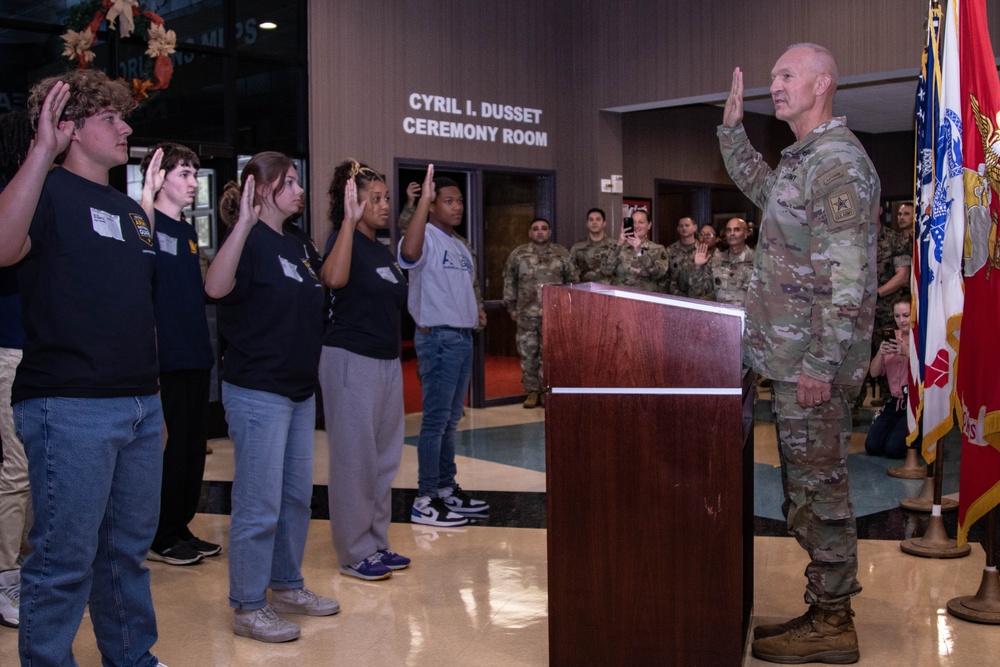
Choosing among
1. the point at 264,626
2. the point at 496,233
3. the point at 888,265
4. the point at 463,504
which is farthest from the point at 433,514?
the point at 888,265

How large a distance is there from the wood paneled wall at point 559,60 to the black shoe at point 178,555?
12.3ft

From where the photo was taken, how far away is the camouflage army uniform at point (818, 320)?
9.09 ft

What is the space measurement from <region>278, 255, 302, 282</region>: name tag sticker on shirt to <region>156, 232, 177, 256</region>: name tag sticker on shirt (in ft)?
3.31

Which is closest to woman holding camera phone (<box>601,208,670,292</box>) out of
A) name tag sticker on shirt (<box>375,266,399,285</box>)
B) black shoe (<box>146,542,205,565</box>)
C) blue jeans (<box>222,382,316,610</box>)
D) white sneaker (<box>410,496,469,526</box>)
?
white sneaker (<box>410,496,469,526</box>)

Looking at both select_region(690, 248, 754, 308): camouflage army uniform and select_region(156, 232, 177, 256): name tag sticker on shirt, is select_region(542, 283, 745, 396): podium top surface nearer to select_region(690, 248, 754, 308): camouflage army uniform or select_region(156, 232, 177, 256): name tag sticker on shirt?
select_region(156, 232, 177, 256): name tag sticker on shirt

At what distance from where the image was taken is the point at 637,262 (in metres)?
8.65

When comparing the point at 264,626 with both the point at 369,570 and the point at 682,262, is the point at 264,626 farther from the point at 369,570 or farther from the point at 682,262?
the point at 682,262

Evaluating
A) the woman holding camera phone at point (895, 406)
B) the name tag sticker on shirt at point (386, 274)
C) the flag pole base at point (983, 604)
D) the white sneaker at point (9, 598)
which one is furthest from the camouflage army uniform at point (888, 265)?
the white sneaker at point (9, 598)

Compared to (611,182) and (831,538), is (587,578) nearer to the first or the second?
(831,538)

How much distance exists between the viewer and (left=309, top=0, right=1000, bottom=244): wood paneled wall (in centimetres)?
751

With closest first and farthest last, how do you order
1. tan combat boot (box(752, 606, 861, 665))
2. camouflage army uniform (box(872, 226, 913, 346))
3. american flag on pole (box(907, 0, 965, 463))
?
tan combat boot (box(752, 606, 861, 665)), american flag on pole (box(907, 0, 965, 463)), camouflage army uniform (box(872, 226, 913, 346))

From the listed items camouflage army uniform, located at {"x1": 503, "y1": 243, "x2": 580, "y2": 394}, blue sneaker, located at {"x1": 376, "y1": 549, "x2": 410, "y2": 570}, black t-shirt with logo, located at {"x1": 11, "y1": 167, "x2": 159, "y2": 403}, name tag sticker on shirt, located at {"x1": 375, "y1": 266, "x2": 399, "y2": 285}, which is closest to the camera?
black t-shirt with logo, located at {"x1": 11, "y1": 167, "x2": 159, "y2": 403}

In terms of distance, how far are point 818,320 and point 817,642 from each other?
38.4 inches

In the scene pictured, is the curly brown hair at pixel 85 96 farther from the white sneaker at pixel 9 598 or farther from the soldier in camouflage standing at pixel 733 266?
the soldier in camouflage standing at pixel 733 266
